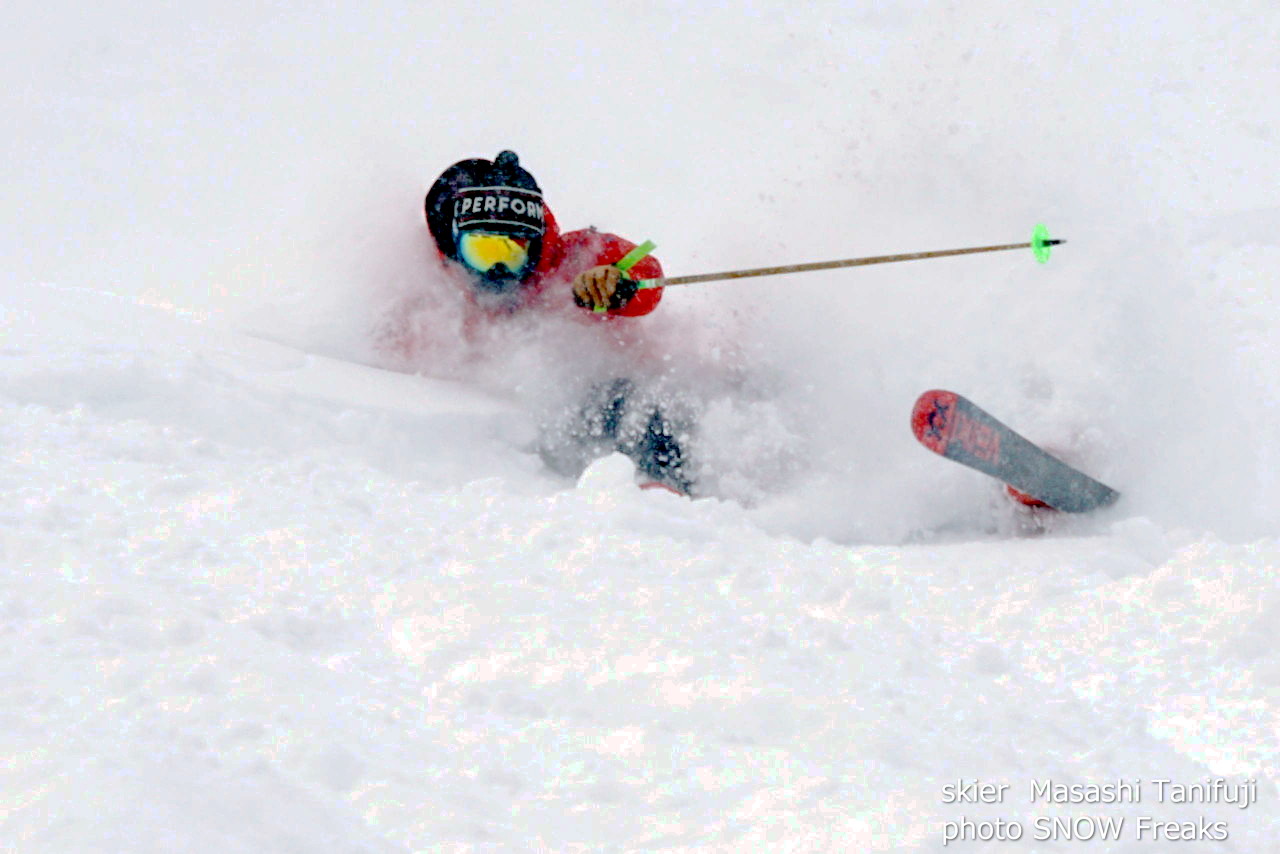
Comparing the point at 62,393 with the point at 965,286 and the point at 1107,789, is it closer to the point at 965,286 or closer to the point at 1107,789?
the point at 1107,789

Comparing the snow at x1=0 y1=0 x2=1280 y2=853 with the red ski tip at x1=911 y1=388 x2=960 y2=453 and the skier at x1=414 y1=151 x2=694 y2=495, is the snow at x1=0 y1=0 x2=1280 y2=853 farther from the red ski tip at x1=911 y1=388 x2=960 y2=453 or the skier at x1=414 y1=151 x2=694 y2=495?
the red ski tip at x1=911 y1=388 x2=960 y2=453

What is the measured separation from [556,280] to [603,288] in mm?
400

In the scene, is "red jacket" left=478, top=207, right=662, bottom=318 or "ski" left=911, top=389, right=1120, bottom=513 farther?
"red jacket" left=478, top=207, right=662, bottom=318

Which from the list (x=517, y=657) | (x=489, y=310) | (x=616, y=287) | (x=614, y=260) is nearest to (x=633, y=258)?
(x=616, y=287)

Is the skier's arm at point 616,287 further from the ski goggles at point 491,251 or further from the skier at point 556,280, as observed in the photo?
the ski goggles at point 491,251

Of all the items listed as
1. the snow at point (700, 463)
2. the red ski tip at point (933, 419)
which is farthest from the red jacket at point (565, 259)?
the red ski tip at point (933, 419)

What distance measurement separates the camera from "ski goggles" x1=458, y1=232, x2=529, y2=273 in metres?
3.38

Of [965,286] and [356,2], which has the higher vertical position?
[356,2]

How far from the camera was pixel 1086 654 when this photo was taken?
1797 millimetres

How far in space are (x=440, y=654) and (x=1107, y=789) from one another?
91 centimetres

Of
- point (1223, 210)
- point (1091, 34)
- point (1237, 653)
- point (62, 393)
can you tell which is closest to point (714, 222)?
point (1223, 210)

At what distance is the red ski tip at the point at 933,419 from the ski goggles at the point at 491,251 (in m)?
1.43

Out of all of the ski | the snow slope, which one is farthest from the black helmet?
the ski

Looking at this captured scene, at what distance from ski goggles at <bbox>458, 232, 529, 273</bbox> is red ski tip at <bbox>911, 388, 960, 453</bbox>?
143 centimetres
